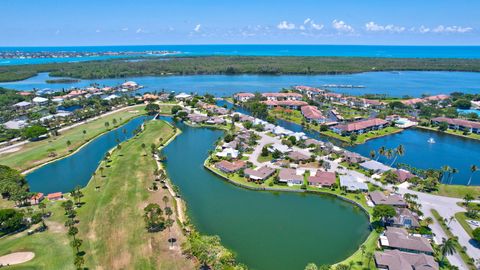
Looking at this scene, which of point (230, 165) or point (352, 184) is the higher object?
point (230, 165)

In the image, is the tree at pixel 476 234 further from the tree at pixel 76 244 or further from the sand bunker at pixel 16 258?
the sand bunker at pixel 16 258

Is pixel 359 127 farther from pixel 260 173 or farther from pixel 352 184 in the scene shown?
pixel 260 173

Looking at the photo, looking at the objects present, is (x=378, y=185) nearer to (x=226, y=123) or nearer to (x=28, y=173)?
(x=226, y=123)

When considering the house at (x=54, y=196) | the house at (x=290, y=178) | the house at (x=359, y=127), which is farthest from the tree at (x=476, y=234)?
the house at (x=54, y=196)

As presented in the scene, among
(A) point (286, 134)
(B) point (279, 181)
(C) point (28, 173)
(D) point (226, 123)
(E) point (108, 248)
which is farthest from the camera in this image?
(D) point (226, 123)

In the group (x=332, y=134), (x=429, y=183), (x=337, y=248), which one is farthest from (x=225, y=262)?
(x=332, y=134)

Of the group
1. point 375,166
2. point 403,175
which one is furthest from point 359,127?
point 403,175
